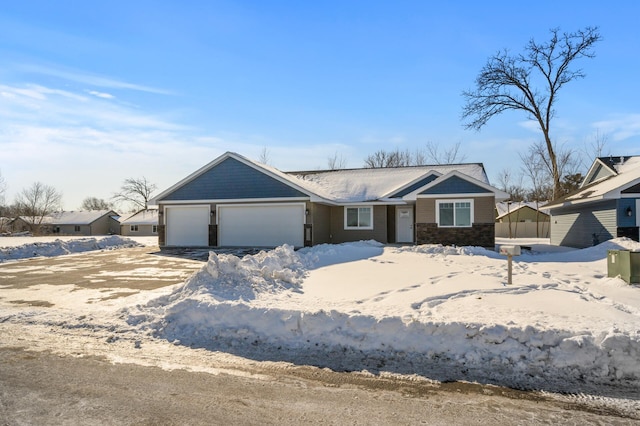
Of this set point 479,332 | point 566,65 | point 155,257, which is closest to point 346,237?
point 155,257

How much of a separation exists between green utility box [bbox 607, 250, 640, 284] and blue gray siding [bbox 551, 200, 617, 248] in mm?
8591

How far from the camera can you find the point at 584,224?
20.1m

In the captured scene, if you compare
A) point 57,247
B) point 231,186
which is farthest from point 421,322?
point 57,247

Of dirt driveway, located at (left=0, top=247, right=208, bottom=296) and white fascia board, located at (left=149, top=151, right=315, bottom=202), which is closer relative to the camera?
dirt driveway, located at (left=0, top=247, right=208, bottom=296)

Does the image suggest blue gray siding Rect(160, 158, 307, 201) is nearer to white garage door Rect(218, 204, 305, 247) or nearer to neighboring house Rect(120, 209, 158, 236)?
white garage door Rect(218, 204, 305, 247)

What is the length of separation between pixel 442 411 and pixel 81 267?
48.1 feet


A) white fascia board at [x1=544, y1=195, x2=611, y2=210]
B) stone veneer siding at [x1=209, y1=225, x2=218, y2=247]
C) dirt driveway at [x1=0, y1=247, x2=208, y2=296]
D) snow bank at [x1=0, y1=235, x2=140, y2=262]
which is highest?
white fascia board at [x1=544, y1=195, x2=611, y2=210]

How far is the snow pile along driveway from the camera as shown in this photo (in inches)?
189

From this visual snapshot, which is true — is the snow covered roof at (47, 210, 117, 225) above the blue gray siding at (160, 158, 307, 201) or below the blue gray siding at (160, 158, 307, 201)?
below

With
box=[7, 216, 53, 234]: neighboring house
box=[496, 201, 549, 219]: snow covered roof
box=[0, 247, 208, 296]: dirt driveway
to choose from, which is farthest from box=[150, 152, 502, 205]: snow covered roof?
box=[7, 216, 53, 234]: neighboring house

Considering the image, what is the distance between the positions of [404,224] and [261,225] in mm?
7508

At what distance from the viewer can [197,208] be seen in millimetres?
21828

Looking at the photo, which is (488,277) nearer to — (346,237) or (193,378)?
(193,378)

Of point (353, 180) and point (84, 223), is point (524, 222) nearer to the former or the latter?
point (353, 180)
